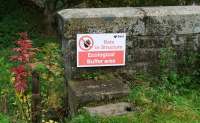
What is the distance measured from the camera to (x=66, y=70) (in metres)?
6.34

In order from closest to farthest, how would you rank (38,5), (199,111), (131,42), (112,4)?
(199,111)
(131,42)
(112,4)
(38,5)

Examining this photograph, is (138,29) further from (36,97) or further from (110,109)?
(36,97)

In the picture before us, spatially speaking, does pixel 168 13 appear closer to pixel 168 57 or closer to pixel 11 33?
pixel 168 57

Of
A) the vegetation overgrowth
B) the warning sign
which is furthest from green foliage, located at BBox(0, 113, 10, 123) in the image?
the warning sign

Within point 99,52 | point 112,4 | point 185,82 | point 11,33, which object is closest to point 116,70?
point 99,52

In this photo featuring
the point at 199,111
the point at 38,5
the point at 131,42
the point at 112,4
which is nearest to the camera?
the point at 199,111

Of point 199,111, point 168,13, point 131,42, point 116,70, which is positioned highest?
point 168,13

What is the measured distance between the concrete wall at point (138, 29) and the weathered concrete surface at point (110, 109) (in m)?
0.76

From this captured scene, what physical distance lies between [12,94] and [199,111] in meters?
2.66

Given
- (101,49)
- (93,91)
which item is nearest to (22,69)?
(93,91)

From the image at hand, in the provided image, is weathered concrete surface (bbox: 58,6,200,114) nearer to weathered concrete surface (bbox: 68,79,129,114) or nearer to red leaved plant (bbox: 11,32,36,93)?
weathered concrete surface (bbox: 68,79,129,114)

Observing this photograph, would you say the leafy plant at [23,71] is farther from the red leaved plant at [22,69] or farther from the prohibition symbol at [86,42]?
the prohibition symbol at [86,42]

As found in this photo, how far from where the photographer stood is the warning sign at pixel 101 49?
6.07 meters

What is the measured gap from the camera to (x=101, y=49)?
6141 mm
